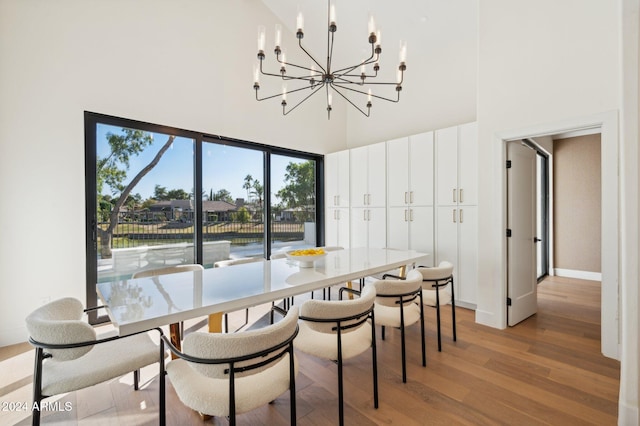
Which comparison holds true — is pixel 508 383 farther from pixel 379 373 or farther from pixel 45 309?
pixel 45 309

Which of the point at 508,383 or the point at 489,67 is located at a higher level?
the point at 489,67

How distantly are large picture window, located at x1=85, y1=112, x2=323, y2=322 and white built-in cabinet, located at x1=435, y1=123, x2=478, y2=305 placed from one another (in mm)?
2381

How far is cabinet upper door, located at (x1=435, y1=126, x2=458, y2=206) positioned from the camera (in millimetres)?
3568

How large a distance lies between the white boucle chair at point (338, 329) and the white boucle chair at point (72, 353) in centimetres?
75

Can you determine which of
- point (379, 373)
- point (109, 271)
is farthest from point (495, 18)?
point (109, 271)

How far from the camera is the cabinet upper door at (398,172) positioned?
4.08m

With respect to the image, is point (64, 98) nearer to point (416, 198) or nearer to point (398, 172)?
point (398, 172)

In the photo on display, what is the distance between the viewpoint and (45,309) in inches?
57.1

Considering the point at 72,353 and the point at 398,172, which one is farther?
the point at 398,172

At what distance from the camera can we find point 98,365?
4.74 feet

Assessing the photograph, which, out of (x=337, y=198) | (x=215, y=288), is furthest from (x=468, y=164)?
(x=215, y=288)

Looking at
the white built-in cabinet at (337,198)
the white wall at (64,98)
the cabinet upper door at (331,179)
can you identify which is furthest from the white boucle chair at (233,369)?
the cabinet upper door at (331,179)

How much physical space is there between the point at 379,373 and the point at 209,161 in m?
3.27

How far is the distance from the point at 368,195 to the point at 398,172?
2.07 feet
